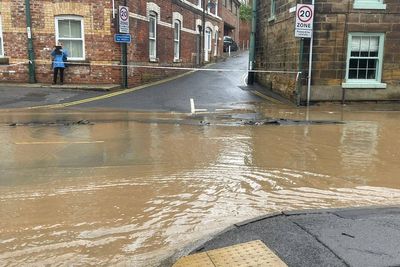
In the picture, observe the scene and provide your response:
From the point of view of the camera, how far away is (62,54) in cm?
1705

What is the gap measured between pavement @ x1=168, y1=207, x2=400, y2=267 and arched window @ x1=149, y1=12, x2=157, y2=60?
17.0 meters

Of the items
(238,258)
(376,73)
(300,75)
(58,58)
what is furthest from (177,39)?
(238,258)

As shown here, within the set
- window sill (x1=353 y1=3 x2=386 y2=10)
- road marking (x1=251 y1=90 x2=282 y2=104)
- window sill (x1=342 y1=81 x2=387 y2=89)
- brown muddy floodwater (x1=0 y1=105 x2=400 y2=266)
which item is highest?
window sill (x1=353 y1=3 x2=386 y2=10)

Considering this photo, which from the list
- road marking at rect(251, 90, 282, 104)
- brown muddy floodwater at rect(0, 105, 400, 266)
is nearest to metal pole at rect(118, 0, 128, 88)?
road marking at rect(251, 90, 282, 104)

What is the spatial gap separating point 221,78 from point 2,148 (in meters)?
15.9

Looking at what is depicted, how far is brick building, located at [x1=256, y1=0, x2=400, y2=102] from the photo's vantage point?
15.1 metres

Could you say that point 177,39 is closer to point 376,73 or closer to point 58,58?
point 58,58

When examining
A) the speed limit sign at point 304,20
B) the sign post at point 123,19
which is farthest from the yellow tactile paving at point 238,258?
the sign post at point 123,19

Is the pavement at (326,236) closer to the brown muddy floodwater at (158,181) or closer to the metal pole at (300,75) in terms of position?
the brown muddy floodwater at (158,181)

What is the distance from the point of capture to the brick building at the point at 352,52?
1515 cm

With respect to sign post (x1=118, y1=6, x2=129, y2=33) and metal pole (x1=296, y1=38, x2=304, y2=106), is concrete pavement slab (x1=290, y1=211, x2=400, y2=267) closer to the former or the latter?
metal pole (x1=296, y1=38, x2=304, y2=106)

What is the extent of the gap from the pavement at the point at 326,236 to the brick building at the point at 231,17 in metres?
35.8

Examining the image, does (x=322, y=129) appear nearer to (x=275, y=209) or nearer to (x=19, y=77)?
(x=275, y=209)

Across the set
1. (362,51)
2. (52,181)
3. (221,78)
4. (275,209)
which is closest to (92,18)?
(221,78)
